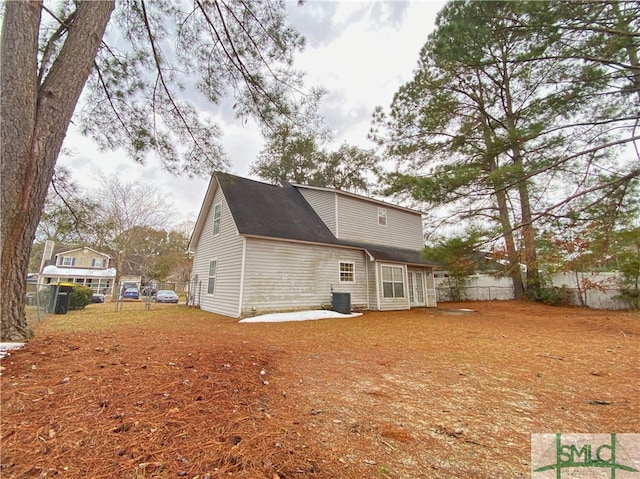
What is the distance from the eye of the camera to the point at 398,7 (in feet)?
23.0

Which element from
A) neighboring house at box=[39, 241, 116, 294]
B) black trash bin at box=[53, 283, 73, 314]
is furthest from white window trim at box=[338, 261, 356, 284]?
neighboring house at box=[39, 241, 116, 294]

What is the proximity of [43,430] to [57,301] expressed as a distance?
11911 mm

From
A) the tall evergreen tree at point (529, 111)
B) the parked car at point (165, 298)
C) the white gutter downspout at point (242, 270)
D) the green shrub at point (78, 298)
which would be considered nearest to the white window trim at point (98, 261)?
the parked car at point (165, 298)

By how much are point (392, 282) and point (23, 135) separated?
12.3 meters

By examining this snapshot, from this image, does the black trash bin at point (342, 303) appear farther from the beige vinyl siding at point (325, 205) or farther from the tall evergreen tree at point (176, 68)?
the tall evergreen tree at point (176, 68)

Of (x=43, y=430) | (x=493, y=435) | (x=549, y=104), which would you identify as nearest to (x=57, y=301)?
(x=43, y=430)

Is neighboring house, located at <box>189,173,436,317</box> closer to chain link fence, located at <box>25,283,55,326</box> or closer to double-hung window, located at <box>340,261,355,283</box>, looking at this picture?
double-hung window, located at <box>340,261,355,283</box>

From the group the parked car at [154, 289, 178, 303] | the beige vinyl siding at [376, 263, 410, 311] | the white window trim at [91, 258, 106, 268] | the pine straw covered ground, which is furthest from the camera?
the white window trim at [91, 258, 106, 268]

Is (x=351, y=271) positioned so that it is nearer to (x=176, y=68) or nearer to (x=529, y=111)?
(x=529, y=111)

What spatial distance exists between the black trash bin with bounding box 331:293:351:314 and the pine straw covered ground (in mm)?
6218

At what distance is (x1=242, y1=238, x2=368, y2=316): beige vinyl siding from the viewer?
9570 mm

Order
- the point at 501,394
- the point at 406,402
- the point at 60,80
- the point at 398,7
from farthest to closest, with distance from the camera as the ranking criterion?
the point at 398,7 → the point at 60,80 → the point at 501,394 → the point at 406,402

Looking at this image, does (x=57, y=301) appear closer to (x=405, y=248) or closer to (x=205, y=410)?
(x=205, y=410)

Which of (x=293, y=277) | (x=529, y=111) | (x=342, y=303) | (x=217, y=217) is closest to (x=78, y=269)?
(x=217, y=217)
